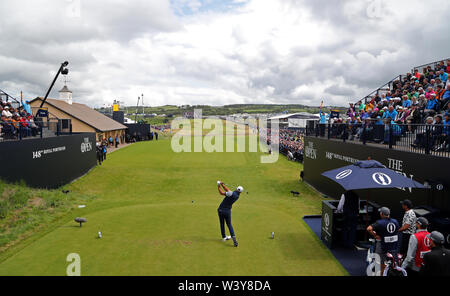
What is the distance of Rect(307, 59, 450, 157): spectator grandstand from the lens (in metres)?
10.2

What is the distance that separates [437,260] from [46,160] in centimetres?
2038

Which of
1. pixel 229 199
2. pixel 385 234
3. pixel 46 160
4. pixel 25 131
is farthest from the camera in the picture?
pixel 46 160

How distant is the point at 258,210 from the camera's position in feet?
47.9

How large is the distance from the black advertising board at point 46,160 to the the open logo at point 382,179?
1628 cm

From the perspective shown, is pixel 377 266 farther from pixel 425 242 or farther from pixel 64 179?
pixel 64 179

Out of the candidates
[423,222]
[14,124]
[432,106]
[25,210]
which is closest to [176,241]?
[423,222]

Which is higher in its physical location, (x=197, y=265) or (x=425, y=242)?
(x=425, y=242)

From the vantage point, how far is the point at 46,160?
19.2 metres

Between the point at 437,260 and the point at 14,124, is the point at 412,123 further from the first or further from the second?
the point at 14,124

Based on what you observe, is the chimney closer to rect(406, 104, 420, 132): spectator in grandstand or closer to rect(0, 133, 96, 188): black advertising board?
rect(0, 133, 96, 188): black advertising board

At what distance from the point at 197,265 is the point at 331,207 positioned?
452 cm

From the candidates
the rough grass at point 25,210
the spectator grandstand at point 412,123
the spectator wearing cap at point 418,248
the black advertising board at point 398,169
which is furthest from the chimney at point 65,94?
the spectator wearing cap at point 418,248

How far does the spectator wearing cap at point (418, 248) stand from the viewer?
6.23m

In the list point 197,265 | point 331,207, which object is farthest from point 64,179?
point 331,207
